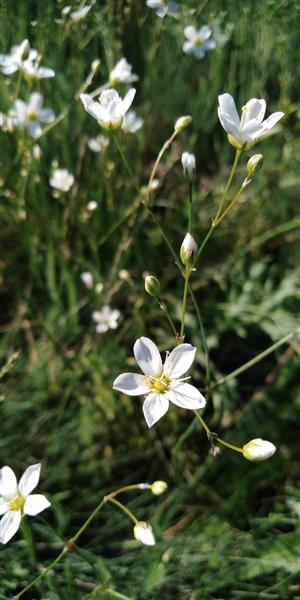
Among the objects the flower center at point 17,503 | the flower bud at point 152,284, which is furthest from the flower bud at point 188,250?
the flower center at point 17,503

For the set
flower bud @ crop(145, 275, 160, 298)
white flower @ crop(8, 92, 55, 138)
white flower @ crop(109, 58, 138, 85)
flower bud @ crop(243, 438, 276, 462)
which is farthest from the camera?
white flower @ crop(8, 92, 55, 138)

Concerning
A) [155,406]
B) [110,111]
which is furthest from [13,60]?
[155,406]

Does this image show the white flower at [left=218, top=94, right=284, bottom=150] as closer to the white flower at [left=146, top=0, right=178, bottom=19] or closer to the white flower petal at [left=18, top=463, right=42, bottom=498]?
the white flower at [left=146, top=0, right=178, bottom=19]

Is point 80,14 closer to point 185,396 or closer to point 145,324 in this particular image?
point 145,324

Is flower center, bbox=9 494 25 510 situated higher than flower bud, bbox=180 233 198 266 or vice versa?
flower bud, bbox=180 233 198 266

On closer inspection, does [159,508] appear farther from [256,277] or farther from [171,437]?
[256,277]

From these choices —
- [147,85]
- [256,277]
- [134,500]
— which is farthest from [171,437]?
[147,85]

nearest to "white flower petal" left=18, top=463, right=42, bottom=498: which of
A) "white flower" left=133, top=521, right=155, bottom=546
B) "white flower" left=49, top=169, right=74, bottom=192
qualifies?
"white flower" left=133, top=521, right=155, bottom=546

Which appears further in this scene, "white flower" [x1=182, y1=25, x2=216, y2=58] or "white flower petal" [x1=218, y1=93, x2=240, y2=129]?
"white flower" [x1=182, y1=25, x2=216, y2=58]
